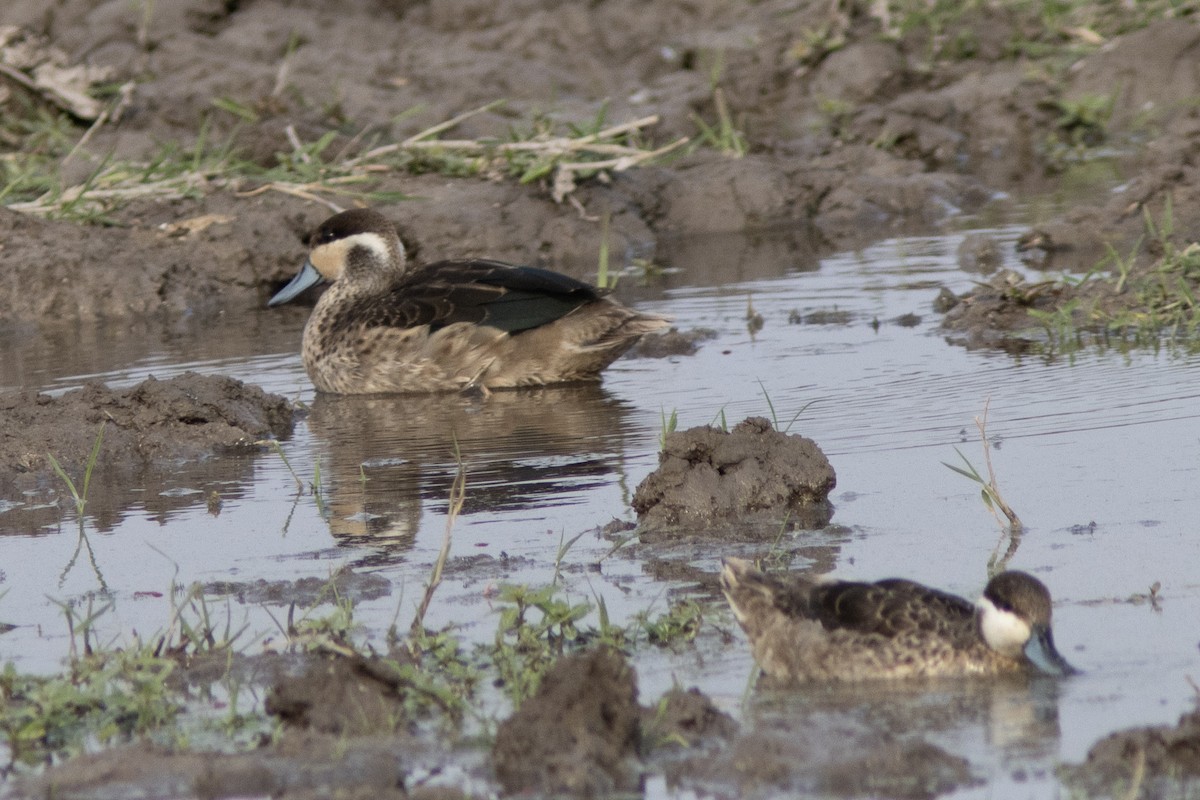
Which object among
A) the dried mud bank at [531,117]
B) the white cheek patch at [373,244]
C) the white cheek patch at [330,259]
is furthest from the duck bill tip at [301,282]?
the dried mud bank at [531,117]

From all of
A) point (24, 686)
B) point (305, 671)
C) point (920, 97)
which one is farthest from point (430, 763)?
point (920, 97)

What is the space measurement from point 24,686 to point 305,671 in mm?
714

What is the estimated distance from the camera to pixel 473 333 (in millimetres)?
9781

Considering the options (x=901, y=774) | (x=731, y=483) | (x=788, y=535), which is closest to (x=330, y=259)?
(x=731, y=483)

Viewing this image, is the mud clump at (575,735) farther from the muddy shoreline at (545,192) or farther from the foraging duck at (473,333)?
the foraging duck at (473,333)

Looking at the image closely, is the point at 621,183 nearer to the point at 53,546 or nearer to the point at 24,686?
the point at 53,546

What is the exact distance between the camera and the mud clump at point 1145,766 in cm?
402

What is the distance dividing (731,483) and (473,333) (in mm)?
3350

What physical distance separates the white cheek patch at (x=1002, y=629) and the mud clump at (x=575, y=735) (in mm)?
1013

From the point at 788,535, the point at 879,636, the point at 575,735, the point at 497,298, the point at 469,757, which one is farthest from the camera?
the point at 497,298

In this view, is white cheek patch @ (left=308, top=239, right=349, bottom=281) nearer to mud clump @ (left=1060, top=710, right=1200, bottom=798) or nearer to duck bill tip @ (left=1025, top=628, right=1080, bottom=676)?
duck bill tip @ (left=1025, top=628, right=1080, bottom=676)

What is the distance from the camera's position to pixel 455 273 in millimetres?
9938

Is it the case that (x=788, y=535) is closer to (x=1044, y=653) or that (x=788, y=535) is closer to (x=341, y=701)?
(x=1044, y=653)

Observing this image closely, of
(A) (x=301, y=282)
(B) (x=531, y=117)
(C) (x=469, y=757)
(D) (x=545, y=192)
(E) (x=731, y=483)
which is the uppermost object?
(B) (x=531, y=117)
